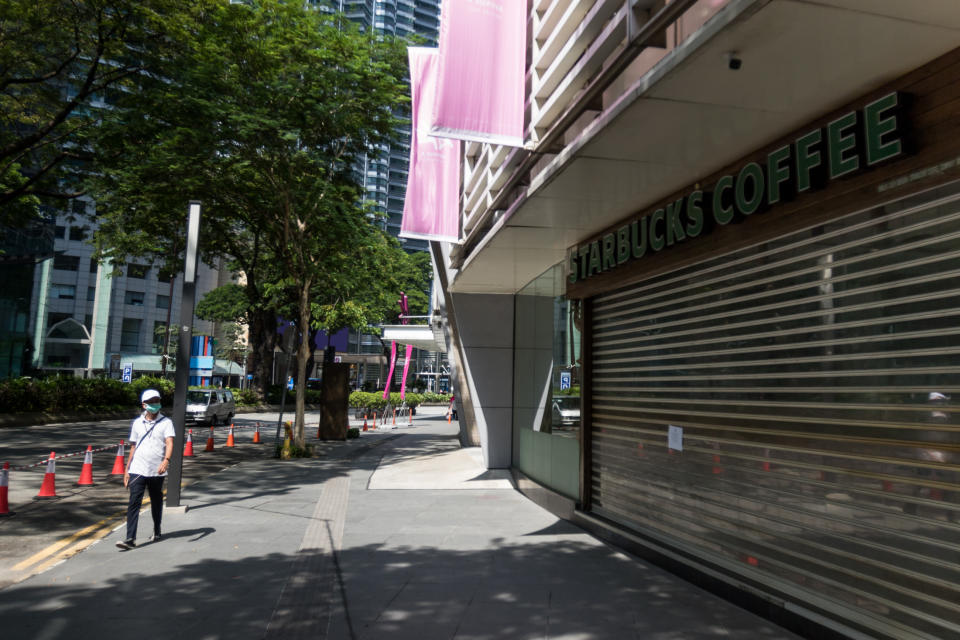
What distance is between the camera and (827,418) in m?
4.99

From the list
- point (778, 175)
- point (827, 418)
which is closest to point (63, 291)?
point (778, 175)

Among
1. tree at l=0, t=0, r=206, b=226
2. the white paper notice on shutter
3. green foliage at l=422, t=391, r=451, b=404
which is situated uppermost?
tree at l=0, t=0, r=206, b=226

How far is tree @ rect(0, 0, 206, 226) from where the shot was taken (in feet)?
49.9

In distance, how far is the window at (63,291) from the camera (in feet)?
213

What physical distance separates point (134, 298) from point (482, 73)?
7221 centimetres

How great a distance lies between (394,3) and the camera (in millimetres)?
156750

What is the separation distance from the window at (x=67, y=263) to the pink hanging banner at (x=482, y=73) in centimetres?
7105

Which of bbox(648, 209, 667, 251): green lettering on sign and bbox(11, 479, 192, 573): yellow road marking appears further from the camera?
bbox(648, 209, 667, 251): green lettering on sign

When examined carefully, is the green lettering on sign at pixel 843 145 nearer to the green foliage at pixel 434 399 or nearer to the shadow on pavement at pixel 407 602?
the shadow on pavement at pixel 407 602

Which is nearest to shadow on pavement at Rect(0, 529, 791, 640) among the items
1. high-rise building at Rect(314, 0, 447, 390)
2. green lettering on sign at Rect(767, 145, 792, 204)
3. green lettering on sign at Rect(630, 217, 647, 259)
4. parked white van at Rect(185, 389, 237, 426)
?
green lettering on sign at Rect(767, 145, 792, 204)

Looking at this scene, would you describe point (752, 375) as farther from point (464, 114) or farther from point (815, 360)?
point (464, 114)

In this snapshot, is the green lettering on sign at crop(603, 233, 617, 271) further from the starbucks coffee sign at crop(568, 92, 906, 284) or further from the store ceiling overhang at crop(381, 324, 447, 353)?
the store ceiling overhang at crop(381, 324, 447, 353)

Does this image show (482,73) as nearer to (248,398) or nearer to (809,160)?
(809,160)

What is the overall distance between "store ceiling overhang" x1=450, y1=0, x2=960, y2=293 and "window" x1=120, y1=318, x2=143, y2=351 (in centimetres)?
7165
